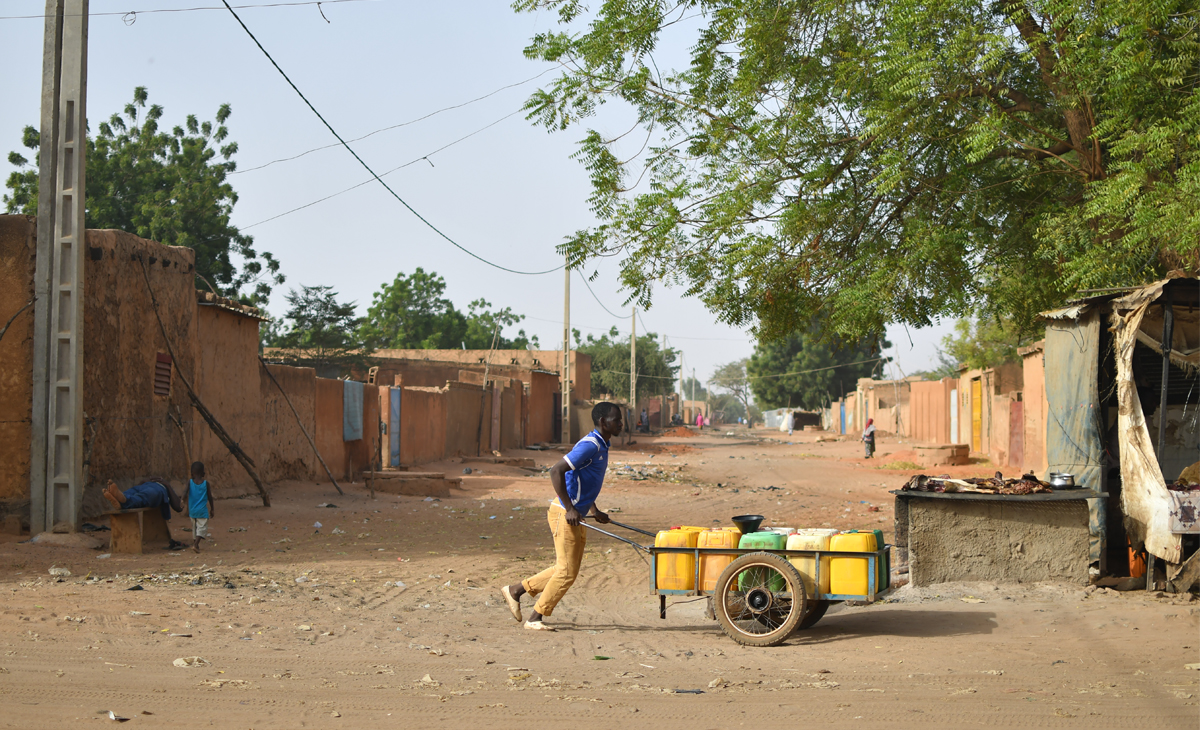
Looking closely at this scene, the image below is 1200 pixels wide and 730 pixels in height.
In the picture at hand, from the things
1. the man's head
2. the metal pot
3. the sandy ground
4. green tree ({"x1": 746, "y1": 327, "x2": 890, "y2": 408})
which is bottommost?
the sandy ground

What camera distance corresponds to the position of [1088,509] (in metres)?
7.98

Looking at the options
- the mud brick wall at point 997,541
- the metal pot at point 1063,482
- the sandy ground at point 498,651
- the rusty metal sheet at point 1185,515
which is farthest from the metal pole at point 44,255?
the rusty metal sheet at point 1185,515

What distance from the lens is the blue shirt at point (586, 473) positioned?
6691 millimetres

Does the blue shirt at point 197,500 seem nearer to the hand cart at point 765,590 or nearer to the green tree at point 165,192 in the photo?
the hand cart at point 765,590

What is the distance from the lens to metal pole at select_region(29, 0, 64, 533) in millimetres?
10305

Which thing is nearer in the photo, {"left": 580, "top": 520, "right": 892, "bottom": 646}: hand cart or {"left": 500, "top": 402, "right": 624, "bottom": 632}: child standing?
{"left": 580, "top": 520, "right": 892, "bottom": 646}: hand cart

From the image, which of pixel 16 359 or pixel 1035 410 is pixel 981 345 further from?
pixel 16 359

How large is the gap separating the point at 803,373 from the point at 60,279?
2757 inches

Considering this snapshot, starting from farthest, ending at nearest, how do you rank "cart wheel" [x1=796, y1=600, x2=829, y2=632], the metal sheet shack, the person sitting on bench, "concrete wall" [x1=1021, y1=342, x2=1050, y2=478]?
"concrete wall" [x1=1021, y1=342, x2=1050, y2=478]
the person sitting on bench
the metal sheet shack
"cart wheel" [x1=796, y1=600, x2=829, y2=632]

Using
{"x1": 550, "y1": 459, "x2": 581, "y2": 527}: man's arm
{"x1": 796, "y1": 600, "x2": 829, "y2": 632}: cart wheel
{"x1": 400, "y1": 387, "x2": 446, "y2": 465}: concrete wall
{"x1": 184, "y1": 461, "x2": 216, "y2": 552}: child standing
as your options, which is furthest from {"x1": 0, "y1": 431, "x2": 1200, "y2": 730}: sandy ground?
{"x1": 400, "y1": 387, "x2": 446, "y2": 465}: concrete wall

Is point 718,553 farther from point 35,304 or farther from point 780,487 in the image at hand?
point 780,487

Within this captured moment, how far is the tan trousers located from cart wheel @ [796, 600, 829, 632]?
1.78m

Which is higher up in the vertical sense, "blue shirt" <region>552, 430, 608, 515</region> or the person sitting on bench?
"blue shirt" <region>552, 430, 608, 515</region>

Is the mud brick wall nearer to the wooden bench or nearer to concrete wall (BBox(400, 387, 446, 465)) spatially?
the wooden bench
